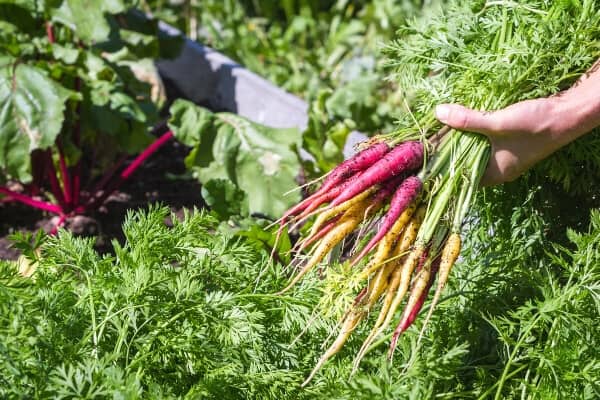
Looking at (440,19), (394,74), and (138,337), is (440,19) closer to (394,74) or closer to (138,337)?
(394,74)

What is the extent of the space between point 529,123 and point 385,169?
1.24 feet

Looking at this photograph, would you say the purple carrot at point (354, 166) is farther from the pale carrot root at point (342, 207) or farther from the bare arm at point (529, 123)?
the bare arm at point (529, 123)

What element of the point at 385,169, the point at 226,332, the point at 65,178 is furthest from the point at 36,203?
the point at 385,169

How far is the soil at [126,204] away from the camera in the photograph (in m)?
3.54

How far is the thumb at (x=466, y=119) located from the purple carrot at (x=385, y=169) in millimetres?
119

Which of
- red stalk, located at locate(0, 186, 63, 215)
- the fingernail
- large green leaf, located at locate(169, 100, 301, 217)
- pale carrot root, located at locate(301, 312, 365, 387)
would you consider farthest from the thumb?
red stalk, located at locate(0, 186, 63, 215)

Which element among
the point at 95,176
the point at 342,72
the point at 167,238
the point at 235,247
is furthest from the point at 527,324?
the point at 342,72

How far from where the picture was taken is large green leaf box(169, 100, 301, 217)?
3.29 m

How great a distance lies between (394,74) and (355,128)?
167 cm

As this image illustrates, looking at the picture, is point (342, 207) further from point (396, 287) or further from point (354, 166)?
point (396, 287)

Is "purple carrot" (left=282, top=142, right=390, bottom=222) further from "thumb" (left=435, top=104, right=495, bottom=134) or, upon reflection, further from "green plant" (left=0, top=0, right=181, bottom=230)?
"green plant" (left=0, top=0, right=181, bottom=230)

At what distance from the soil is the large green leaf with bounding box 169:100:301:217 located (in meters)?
0.30

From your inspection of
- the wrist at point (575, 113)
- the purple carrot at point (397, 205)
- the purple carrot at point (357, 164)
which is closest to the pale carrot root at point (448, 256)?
the purple carrot at point (397, 205)

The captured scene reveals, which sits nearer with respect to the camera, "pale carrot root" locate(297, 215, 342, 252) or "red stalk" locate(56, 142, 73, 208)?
"pale carrot root" locate(297, 215, 342, 252)
